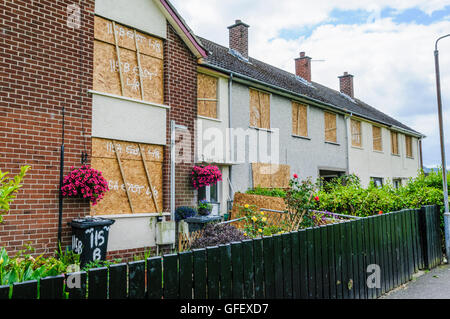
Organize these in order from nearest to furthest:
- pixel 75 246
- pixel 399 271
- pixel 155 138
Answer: pixel 399 271 < pixel 75 246 < pixel 155 138

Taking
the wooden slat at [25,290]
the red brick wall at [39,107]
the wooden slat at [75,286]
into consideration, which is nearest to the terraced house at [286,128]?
the red brick wall at [39,107]

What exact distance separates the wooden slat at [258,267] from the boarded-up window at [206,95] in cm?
832

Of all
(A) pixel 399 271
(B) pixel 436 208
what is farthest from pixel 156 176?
(B) pixel 436 208

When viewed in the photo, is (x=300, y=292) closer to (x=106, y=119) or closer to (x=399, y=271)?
(x=399, y=271)

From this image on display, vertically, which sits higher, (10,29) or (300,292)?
(10,29)

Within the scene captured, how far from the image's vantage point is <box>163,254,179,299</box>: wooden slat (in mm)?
3141

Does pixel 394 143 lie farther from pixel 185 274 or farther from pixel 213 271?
pixel 185 274

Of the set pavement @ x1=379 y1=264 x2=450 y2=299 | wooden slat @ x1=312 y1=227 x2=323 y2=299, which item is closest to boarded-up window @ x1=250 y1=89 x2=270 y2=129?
pavement @ x1=379 y1=264 x2=450 y2=299

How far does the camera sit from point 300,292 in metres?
4.61

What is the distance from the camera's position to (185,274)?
330 cm

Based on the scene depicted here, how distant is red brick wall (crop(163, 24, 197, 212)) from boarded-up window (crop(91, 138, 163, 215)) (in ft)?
0.99

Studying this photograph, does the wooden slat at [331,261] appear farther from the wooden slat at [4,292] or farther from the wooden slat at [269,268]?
the wooden slat at [4,292]

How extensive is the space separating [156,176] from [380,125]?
713 inches

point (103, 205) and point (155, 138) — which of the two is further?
point (155, 138)
